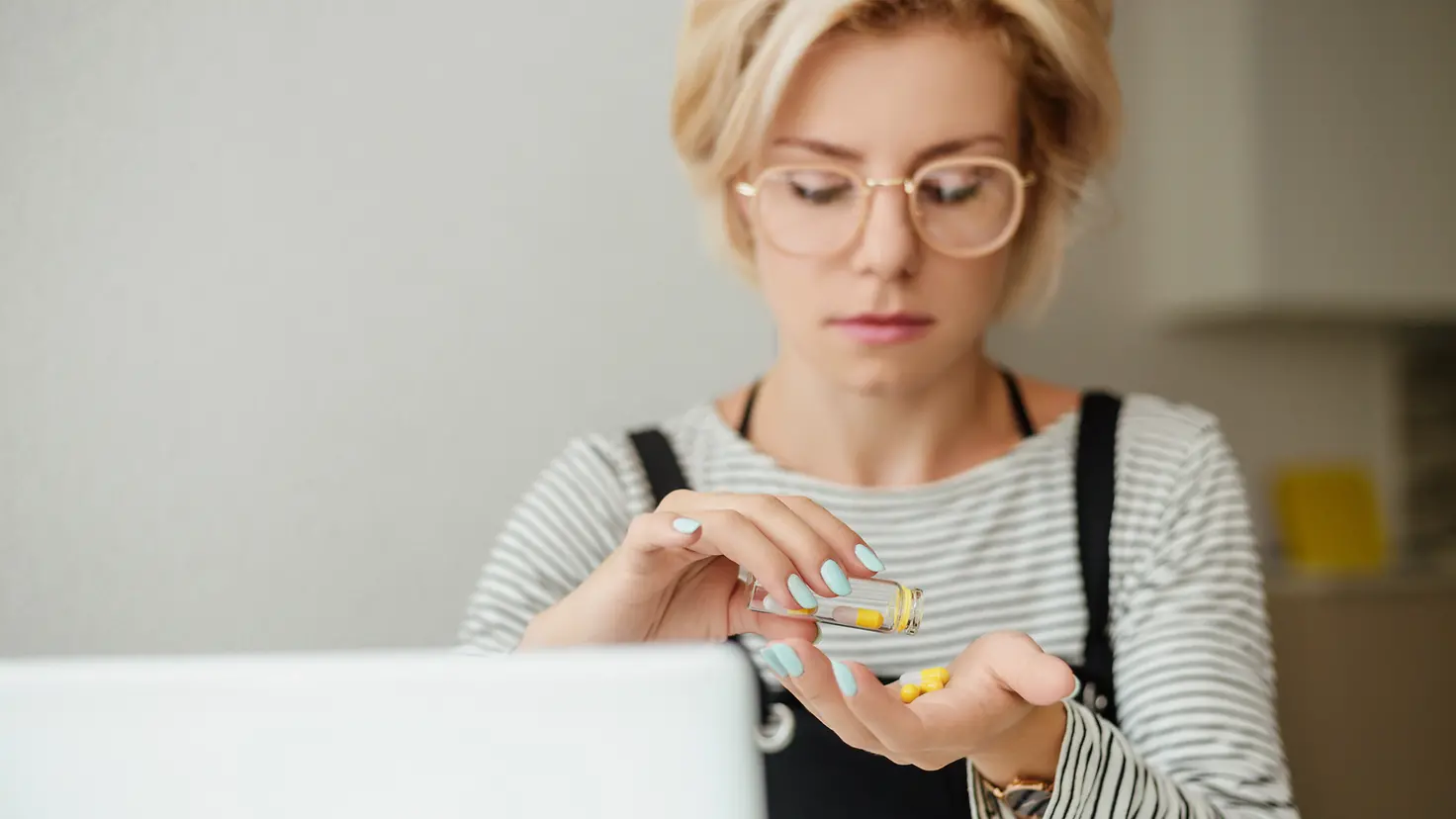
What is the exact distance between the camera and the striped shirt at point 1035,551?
3.00ft

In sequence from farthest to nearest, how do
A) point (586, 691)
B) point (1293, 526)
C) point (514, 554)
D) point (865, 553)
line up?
1. point (1293, 526)
2. point (514, 554)
3. point (865, 553)
4. point (586, 691)

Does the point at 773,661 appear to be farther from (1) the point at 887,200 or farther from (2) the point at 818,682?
(1) the point at 887,200

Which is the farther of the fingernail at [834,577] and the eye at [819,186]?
the eye at [819,186]

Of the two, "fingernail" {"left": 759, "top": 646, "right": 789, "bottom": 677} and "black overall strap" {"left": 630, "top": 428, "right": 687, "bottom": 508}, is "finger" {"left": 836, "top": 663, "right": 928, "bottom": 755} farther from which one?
"black overall strap" {"left": 630, "top": 428, "right": 687, "bottom": 508}

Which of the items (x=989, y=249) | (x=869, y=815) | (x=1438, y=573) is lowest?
(x=1438, y=573)

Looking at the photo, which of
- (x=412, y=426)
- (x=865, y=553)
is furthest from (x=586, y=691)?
(x=412, y=426)

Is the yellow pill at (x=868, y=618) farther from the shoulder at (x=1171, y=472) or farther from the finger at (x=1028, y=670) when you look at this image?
the shoulder at (x=1171, y=472)

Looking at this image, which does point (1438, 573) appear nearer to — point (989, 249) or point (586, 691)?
point (989, 249)

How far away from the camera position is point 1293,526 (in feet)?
7.98

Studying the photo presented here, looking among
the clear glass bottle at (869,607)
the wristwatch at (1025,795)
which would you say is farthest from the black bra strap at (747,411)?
the wristwatch at (1025,795)

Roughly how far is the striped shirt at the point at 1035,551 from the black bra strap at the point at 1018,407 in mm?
15

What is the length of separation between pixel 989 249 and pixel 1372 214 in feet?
5.40

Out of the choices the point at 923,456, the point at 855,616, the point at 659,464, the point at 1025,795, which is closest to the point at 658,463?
the point at 659,464

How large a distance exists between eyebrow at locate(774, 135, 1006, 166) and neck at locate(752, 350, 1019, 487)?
21 centimetres
